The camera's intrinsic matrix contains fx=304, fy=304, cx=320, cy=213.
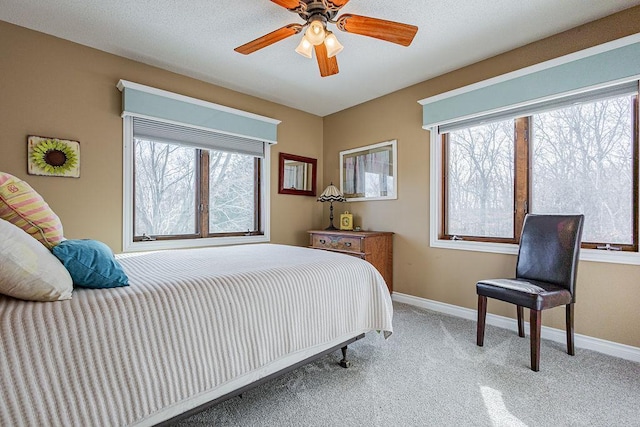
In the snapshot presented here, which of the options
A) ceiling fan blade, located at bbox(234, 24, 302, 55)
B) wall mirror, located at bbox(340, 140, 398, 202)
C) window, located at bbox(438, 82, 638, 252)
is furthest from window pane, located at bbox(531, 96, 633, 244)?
ceiling fan blade, located at bbox(234, 24, 302, 55)

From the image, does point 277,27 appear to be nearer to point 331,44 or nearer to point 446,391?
point 331,44

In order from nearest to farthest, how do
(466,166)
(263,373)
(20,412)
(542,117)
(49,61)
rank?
(20,412)
(263,373)
(49,61)
(542,117)
(466,166)

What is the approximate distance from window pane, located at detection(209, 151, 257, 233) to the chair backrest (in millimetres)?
2871

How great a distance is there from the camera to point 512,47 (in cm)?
264

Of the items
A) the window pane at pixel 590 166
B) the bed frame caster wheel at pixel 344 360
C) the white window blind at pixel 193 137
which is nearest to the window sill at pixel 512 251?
the window pane at pixel 590 166

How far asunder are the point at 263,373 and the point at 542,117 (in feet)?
9.64

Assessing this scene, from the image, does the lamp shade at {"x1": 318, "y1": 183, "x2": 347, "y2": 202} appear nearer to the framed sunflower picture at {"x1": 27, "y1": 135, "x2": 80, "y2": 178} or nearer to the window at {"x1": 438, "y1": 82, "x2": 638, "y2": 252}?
the window at {"x1": 438, "y1": 82, "x2": 638, "y2": 252}

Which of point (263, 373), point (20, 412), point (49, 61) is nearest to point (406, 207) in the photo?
point (263, 373)

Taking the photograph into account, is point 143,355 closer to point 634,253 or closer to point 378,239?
point 378,239

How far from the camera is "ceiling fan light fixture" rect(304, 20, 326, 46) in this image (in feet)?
6.17

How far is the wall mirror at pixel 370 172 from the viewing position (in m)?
3.64

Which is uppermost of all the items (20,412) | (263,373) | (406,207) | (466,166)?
(466,166)

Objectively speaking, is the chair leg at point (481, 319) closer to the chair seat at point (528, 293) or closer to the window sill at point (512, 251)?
the chair seat at point (528, 293)

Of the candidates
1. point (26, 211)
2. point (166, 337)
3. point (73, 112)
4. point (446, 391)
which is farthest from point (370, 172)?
point (26, 211)
